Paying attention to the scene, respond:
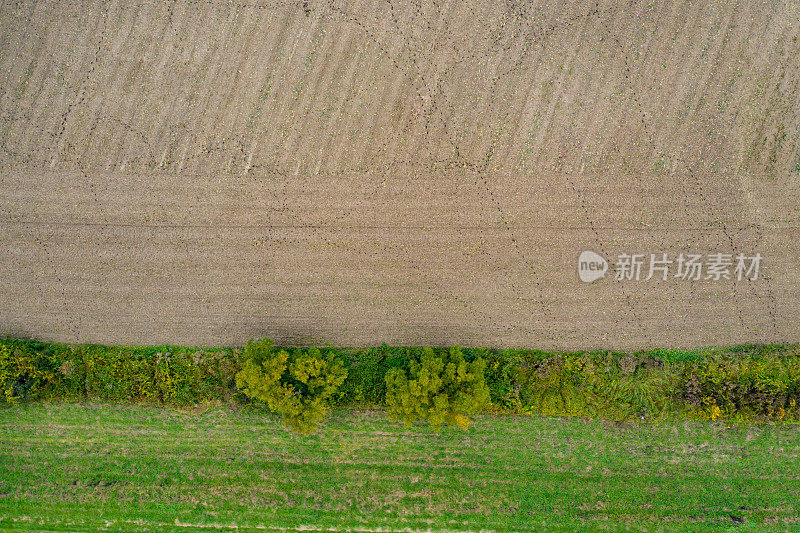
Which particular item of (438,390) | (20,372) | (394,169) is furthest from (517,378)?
(20,372)

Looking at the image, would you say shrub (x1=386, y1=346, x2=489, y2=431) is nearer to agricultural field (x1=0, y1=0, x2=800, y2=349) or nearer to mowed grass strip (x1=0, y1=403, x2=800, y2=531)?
agricultural field (x1=0, y1=0, x2=800, y2=349)

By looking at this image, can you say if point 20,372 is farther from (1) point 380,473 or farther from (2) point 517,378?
(2) point 517,378

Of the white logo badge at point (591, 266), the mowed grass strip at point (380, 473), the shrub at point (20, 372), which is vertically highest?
the white logo badge at point (591, 266)

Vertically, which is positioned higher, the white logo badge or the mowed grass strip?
the white logo badge

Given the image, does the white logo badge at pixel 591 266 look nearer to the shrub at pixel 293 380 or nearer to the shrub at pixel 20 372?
the shrub at pixel 293 380

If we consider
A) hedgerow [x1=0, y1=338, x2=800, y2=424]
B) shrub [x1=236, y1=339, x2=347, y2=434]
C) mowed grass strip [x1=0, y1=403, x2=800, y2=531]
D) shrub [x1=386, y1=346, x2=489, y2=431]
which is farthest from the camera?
mowed grass strip [x1=0, y1=403, x2=800, y2=531]

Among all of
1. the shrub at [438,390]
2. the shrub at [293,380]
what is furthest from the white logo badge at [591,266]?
the shrub at [293,380]

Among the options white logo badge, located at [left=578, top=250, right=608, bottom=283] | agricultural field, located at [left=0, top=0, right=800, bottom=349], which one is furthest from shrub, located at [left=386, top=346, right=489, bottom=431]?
white logo badge, located at [left=578, top=250, right=608, bottom=283]
